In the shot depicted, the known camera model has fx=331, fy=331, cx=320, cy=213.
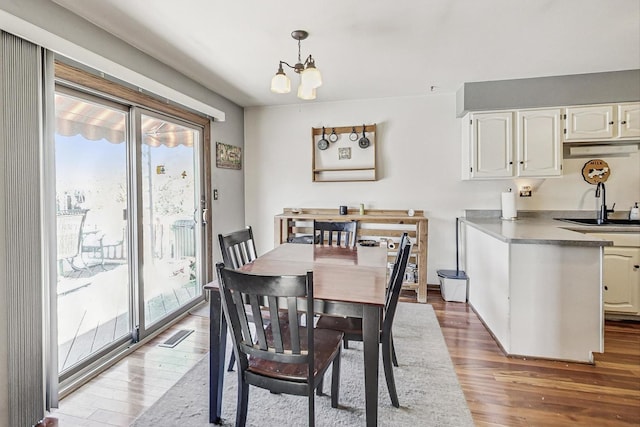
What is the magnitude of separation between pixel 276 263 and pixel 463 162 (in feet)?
8.94

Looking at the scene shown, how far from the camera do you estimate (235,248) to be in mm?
2395

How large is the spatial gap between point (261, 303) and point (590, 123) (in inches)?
144

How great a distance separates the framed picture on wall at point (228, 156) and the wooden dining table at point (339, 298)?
205 centimetres

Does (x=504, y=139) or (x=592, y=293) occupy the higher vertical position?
(x=504, y=139)

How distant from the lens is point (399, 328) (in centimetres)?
297

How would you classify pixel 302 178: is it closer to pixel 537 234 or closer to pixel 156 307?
pixel 156 307

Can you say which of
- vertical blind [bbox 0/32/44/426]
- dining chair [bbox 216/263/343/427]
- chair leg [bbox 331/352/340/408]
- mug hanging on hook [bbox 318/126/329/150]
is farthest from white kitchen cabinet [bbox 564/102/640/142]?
vertical blind [bbox 0/32/44/426]

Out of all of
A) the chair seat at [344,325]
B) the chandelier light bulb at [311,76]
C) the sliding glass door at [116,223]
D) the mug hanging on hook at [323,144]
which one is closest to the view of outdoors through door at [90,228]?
the sliding glass door at [116,223]

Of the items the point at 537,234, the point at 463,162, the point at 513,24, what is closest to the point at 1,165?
the point at 513,24

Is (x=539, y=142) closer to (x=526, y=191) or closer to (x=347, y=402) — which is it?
(x=526, y=191)

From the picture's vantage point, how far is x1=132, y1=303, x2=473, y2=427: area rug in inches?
70.8

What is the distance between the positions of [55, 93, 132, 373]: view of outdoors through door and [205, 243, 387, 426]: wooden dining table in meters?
1.21

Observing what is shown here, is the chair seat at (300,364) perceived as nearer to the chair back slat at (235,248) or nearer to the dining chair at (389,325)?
the dining chair at (389,325)

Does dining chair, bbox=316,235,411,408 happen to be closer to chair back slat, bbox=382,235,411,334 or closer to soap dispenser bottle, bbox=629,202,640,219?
chair back slat, bbox=382,235,411,334
